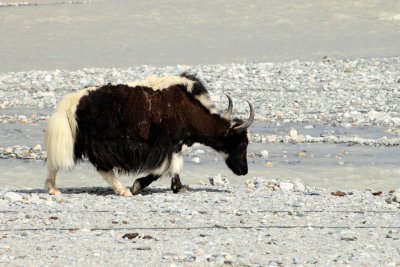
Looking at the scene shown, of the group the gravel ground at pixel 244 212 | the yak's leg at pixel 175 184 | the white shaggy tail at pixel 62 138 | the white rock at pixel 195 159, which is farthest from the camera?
the white rock at pixel 195 159

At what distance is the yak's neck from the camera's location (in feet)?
34.8

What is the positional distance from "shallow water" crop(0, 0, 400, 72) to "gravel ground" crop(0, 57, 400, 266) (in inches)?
406

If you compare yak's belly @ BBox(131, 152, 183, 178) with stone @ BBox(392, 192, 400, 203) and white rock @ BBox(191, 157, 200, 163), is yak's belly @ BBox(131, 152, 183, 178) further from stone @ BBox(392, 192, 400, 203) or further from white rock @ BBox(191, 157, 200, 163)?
white rock @ BBox(191, 157, 200, 163)

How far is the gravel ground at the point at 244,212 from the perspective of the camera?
706 cm

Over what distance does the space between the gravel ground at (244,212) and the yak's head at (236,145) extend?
0.60 ft

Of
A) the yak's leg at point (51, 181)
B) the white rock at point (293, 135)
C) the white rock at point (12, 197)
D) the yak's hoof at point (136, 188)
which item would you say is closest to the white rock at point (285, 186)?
the yak's hoof at point (136, 188)

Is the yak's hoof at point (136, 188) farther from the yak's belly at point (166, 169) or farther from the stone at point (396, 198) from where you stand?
the stone at point (396, 198)

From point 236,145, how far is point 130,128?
118 cm

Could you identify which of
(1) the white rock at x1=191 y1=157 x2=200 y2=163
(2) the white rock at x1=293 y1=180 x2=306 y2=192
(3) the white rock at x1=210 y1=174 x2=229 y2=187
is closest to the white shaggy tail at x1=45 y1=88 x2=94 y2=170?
(3) the white rock at x1=210 y1=174 x2=229 y2=187

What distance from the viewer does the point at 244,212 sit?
342 inches

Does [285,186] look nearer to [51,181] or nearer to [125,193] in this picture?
[125,193]

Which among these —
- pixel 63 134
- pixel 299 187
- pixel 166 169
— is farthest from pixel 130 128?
pixel 299 187

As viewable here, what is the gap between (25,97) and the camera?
1894 cm

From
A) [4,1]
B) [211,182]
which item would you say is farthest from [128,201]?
[4,1]
